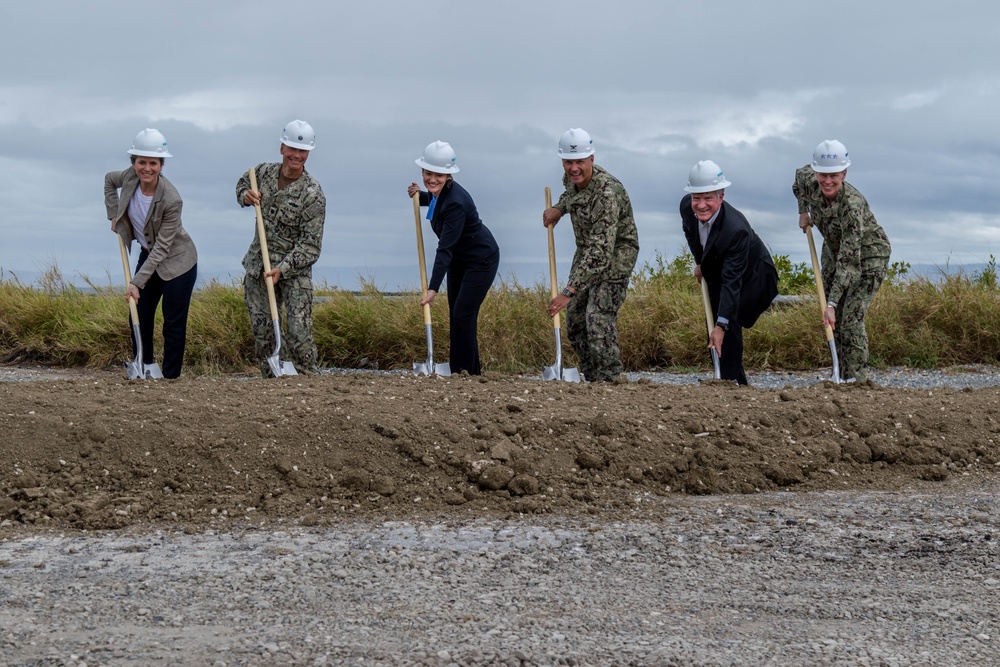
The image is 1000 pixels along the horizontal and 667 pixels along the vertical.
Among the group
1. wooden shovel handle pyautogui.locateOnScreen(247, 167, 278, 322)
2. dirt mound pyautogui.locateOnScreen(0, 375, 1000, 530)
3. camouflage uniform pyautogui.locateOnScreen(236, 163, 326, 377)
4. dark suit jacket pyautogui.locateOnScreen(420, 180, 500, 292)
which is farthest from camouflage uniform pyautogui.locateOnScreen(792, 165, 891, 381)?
wooden shovel handle pyautogui.locateOnScreen(247, 167, 278, 322)

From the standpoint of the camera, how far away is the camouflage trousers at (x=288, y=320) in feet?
27.1

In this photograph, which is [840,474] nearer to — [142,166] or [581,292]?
[581,292]

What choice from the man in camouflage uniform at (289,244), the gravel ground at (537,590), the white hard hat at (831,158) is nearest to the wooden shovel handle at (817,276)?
the white hard hat at (831,158)

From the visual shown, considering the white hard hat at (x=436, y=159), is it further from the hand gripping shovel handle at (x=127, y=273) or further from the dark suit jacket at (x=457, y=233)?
the hand gripping shovel handle at (x=127, y=273)

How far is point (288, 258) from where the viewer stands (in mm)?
8062

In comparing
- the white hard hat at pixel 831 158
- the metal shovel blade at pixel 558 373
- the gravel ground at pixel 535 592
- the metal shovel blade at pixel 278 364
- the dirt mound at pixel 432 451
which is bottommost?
the gravel ground at pixel 535 592

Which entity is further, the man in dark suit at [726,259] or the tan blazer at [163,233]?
the tan blazer at [163,233]

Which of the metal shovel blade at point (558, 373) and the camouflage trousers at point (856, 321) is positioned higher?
the camouflage trousers at point (856, 321)

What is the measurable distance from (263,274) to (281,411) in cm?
249

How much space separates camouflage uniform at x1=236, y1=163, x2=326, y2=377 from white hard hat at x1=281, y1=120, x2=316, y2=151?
23 cm

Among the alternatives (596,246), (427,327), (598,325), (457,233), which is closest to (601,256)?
(596,246)

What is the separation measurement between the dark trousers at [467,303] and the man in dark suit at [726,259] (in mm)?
1390

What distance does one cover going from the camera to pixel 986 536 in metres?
4.83

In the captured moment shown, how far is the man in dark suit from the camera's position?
7641 mm
